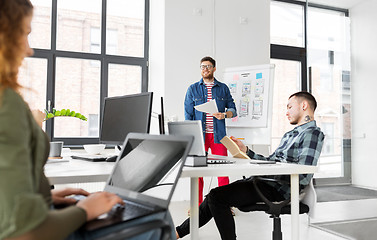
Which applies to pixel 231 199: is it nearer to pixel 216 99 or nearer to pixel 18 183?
pixel 18 183

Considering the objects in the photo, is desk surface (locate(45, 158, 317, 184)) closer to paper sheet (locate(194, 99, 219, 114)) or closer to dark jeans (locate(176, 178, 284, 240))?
dark jeans (locate(176, 178, 284, 240))

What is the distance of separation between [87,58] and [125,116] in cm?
278

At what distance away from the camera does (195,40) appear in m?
4.50

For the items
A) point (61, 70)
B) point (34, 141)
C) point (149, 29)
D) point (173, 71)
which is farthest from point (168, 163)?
point (149, 29)

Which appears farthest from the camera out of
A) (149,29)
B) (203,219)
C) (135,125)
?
(149,29)

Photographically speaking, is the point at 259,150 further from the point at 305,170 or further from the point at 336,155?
the point at 305,170

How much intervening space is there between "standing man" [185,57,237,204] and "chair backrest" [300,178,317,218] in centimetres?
177

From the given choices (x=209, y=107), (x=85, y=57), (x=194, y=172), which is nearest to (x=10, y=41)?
(x=194, y=172)

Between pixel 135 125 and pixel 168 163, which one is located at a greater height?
pixel 135 125

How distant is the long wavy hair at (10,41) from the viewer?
0.78 metres

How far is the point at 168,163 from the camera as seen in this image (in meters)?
1.16

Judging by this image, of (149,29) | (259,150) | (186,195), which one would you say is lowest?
(186,195)

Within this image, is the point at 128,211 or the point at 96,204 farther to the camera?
the point at 128,211

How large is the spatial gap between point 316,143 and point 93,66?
3.20 m
